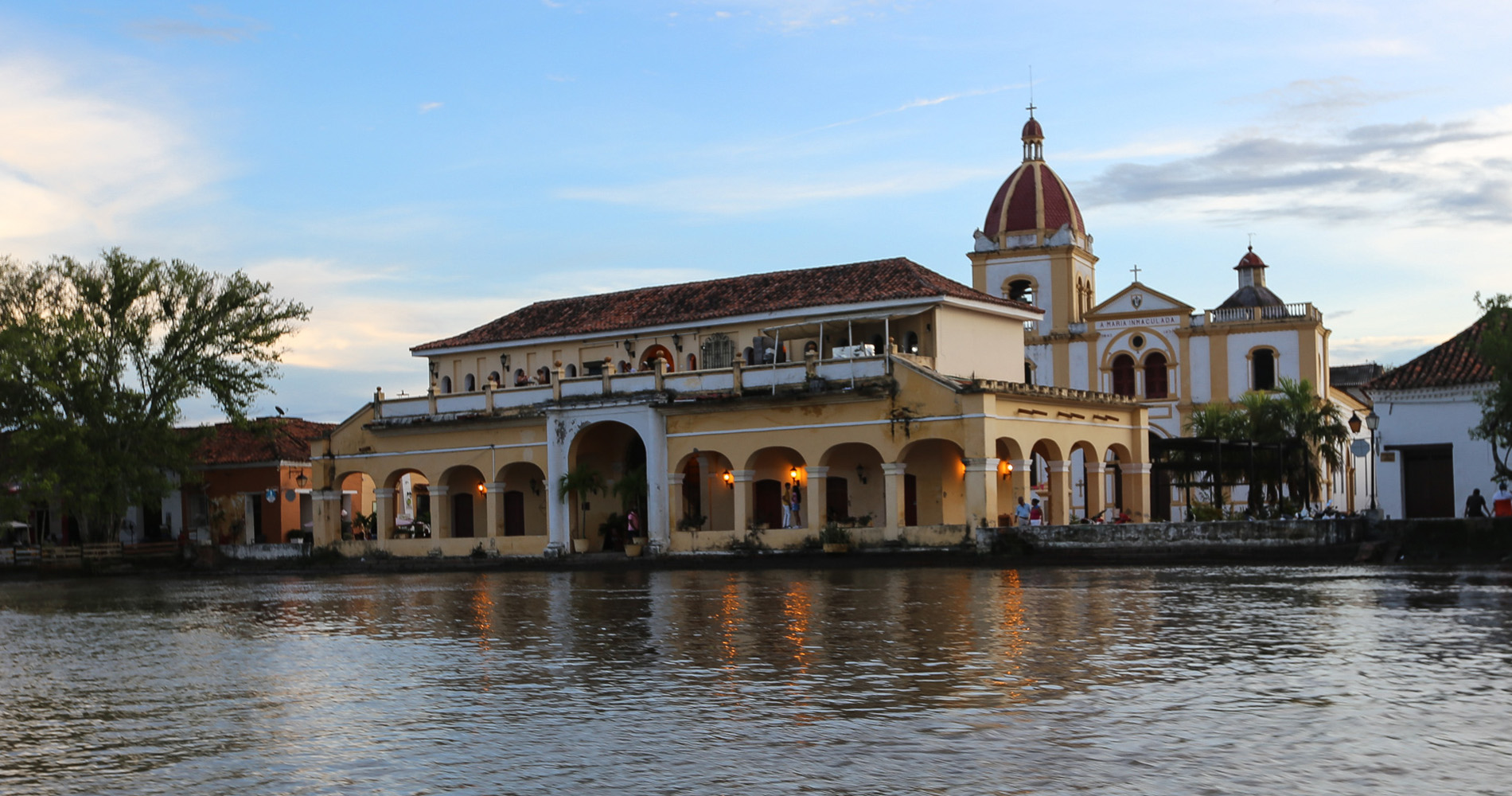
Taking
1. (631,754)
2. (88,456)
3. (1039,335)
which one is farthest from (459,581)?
(1039,335)

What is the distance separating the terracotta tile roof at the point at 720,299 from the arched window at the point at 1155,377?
13858mm

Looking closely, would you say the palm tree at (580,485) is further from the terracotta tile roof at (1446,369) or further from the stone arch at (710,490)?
the terracotta tile roof at (1446,369)

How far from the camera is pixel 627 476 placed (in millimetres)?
37812

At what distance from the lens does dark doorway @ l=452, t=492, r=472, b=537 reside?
1762 inches

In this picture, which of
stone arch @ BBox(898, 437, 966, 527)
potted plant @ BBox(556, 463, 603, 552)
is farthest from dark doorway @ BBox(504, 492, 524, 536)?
stone arch @ BBox(898, 437, 966, 527)

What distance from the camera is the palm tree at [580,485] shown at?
3794cm

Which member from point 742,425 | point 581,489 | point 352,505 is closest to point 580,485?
point 581,489

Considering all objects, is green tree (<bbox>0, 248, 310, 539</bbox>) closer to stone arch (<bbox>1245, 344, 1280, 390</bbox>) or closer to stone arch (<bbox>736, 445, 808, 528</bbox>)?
stone arch (<bbox>736, 445, 808, 528</bbox>)

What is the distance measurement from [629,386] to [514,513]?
24.1 feet

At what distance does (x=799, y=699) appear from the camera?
982 cm

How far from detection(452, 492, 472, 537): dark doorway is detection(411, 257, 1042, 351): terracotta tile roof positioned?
452 centimetres

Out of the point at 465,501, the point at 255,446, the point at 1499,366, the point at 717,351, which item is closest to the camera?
the point at 1499,366

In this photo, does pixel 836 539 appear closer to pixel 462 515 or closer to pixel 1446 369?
pixel 1446 369

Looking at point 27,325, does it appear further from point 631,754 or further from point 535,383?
point 631,754
